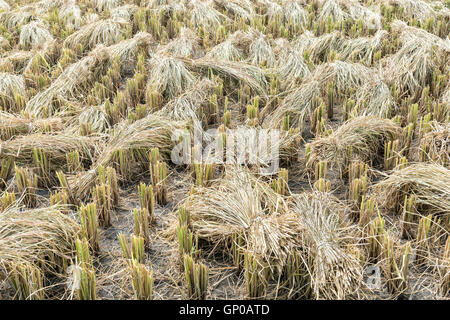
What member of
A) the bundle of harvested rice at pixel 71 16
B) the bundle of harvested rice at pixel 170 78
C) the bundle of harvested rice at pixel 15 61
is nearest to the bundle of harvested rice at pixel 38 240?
the bundle of harvested rice at pixel 170 78

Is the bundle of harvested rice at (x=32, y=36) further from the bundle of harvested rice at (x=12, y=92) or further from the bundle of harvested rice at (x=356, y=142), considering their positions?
the bundle of harvested rice at (x=356, y=142)

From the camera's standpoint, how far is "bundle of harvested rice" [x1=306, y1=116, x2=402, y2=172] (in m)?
2.99

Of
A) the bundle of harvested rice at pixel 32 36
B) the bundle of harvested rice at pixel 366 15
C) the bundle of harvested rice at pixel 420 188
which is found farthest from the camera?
the bundle of harvested rice at pixel 366 15

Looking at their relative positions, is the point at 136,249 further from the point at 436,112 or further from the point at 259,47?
the point at 259,47

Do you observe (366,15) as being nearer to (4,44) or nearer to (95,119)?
(95,119)

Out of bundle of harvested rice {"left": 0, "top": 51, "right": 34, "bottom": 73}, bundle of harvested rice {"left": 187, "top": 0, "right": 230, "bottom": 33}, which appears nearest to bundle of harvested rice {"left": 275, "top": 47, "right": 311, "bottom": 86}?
bundle of harvested rice {"left": 187, "top": 0, "right": 230, "bottom": 33}

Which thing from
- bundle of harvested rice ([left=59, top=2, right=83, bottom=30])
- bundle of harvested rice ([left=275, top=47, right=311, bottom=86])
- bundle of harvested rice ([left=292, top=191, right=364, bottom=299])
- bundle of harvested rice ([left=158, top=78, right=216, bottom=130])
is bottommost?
bundle of harvested rice ([left=292, top=191, right=364, bottom=299])

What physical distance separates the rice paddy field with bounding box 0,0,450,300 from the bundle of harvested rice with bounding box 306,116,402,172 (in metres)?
0.01

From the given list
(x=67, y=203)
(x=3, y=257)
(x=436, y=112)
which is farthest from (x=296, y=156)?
(x=3, y=257)

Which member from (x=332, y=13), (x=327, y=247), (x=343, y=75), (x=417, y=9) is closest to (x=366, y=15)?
(x=332, y=13)

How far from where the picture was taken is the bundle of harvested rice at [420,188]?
251 centimetres

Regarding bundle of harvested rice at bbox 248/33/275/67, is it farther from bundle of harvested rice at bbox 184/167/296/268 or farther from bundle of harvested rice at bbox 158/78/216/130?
bundle of harvested rice at bbox 184/167/296/268

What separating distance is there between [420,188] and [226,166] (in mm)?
1077
